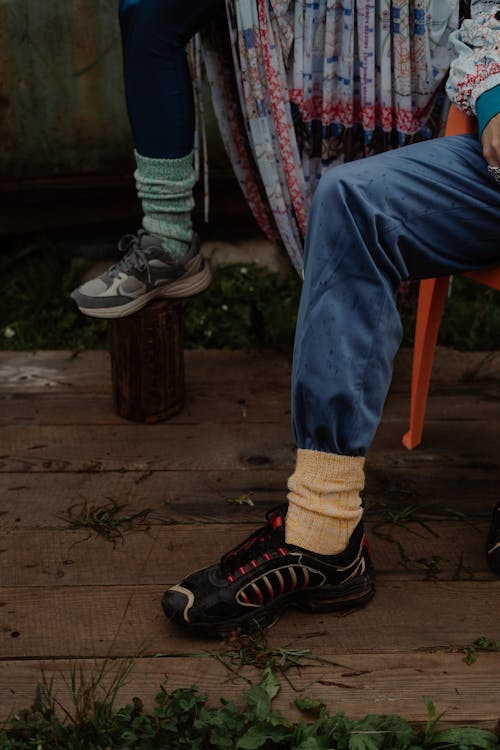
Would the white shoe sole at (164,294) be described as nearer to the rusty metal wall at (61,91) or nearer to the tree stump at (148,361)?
the tree stump at (148,361)

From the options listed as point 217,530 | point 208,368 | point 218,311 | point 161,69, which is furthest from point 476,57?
point 218,311

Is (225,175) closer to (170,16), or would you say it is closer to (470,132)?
(170,16)

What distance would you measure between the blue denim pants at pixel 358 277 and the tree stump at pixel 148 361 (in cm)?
82

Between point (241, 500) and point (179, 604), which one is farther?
point (241, 500)

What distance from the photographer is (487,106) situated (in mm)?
1574

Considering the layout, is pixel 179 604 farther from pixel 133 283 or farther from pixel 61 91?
pixel 61 91

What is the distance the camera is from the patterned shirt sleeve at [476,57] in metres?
1.61

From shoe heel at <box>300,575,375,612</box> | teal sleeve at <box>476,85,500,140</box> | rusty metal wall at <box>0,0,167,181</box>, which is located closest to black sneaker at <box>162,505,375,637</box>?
shoe heel at <box>300,575,375,612</box>

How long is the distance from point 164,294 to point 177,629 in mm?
936

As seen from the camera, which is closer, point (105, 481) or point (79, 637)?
point (79, 637)

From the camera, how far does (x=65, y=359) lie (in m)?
2.68

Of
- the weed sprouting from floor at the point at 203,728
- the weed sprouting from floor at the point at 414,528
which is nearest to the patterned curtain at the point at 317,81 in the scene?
the weed sprouting from floor at the point at 414,528

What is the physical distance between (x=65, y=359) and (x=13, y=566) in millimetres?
1060

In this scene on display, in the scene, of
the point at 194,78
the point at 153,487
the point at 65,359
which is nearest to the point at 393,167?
the point at 153,487
